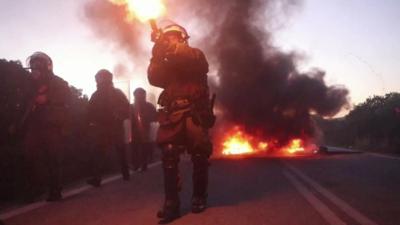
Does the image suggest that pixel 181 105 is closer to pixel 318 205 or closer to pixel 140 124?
pixel 318 205

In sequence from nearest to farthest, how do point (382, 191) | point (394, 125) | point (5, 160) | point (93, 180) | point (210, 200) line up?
point (210, 200)
point (382, 191)
point (5, 160)
point (93, 180)
point (394, 125)

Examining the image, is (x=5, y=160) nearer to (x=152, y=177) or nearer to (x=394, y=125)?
(x=152, y=177)

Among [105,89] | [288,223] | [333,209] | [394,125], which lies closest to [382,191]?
[333,209]

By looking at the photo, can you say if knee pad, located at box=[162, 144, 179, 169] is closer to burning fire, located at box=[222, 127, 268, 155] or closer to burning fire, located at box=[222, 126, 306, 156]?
burning fire, located at box=[222, 127, 268, 155]

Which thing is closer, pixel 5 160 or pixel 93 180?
pixel 5 160

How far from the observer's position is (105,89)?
476 inches

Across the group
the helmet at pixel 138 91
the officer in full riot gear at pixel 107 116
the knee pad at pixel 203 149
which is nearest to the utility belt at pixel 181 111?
the knee pad at pixel 203 149

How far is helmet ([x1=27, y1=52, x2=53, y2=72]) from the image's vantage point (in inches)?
357

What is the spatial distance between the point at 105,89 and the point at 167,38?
5486 millimetres

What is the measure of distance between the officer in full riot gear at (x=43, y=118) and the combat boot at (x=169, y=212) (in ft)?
10.3

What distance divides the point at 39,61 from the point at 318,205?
4.90 m

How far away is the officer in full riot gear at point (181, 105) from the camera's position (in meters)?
6.73

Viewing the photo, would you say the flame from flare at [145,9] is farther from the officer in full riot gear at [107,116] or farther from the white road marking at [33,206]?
the officer in full riot gear at [107,116]

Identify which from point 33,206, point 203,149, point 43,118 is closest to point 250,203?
point 203,149
